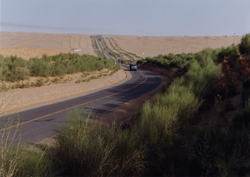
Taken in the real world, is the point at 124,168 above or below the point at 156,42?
below

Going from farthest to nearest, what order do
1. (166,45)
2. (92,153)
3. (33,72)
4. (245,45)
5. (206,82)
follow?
(166,45) → (33,72) → (245,45) → (206,82) → (92,153)

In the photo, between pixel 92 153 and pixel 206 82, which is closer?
pixel 92 153

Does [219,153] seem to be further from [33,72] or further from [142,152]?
[33,72]

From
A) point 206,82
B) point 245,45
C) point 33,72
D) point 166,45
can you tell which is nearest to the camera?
point 206,82

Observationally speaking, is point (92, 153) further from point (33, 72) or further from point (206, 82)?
point (33, 72)

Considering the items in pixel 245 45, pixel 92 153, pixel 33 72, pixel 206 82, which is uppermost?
pixel 245 45

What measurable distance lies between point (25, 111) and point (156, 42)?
150m

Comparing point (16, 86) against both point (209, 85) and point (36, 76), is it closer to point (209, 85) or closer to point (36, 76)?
point (36, 76)

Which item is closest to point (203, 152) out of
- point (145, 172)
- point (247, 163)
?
point (247, 163)

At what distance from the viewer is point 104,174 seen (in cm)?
495

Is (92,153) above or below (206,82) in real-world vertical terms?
below

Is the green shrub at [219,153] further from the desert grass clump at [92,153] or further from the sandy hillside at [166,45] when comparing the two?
the sandy hillside at [166,45]

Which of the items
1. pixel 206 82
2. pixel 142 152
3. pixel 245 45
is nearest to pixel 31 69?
pixel 206 82

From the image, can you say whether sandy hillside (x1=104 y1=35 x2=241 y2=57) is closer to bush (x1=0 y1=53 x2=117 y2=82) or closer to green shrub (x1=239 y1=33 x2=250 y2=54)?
bush (x1=0 y1=53 x2=117 y2=82)
